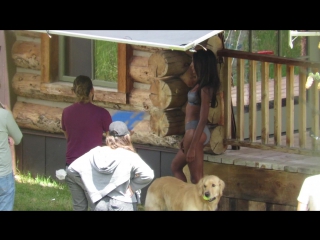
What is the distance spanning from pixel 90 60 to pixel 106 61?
1.09ft

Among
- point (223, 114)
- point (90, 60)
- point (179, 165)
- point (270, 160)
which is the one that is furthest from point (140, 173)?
point (90, 60)

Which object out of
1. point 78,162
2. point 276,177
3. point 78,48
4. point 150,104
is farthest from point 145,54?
point 78,162

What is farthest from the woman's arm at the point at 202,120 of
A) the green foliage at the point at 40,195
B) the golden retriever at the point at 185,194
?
the green foliage at the point at 40,195

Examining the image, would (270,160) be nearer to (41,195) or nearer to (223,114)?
(223,114)

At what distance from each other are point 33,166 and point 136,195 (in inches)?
153

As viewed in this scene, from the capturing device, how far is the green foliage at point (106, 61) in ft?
34.1

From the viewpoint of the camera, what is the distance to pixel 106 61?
1051cm

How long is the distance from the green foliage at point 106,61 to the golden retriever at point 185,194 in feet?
7.83

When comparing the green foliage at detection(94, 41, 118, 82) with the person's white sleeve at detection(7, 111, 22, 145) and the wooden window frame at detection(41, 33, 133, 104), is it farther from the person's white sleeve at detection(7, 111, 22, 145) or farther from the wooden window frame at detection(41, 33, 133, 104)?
the person's white sleeve at detection(7, 111, 22, 145)

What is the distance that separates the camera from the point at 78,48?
1082cm

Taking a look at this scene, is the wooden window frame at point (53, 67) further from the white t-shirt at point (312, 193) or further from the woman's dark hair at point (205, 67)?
the white t-shirt at point (312, 193)

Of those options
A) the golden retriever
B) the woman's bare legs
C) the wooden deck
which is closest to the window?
the woman's bare legs

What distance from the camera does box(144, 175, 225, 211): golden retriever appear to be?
25.7ft

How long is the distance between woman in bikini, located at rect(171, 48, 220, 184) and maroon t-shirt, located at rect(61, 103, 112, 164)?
3.13 feet
